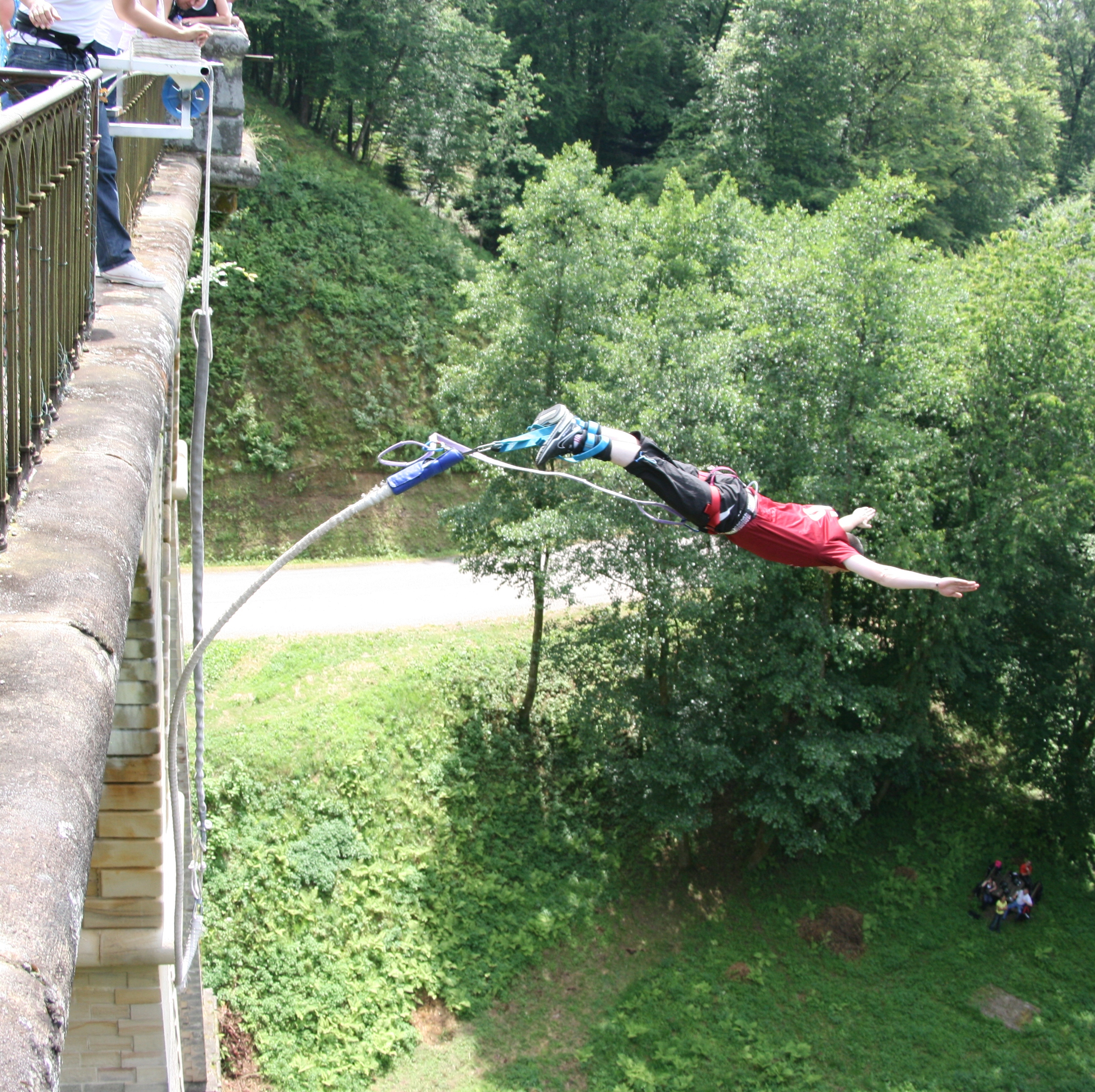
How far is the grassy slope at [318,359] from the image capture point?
21.5m

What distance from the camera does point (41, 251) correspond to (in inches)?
126

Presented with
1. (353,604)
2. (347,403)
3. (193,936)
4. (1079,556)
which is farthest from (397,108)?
(193,936)

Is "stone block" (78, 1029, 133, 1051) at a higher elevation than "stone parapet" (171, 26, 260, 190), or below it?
below

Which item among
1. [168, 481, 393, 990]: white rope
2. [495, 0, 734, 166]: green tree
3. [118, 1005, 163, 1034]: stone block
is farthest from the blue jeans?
[495, 0, 734, 166]: green tree

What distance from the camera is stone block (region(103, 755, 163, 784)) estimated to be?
6434mm

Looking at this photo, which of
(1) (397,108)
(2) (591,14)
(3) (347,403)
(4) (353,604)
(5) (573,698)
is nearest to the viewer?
(5) (573,698)

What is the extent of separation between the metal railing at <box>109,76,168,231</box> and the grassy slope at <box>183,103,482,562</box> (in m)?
12.4

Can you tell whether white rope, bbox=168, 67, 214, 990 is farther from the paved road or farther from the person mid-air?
the paved road

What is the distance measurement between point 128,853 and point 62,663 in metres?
5.23

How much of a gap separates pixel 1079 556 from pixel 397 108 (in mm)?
20031

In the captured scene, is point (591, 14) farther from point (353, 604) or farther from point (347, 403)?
point (353, 604)

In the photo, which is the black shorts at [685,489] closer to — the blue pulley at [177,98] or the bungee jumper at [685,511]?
the bungee jumper at [685,511]

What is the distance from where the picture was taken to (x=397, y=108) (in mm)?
26828

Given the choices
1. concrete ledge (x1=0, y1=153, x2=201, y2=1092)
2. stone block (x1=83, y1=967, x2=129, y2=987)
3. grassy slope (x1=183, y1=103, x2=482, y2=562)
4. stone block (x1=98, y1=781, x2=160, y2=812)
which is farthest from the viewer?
grassy slope (x1=183, y1=103, x2=482, y2=562)
